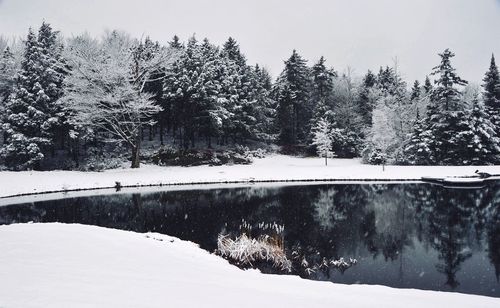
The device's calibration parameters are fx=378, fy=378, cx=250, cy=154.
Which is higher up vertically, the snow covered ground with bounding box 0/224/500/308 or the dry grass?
the snow covered ground with bounding box 0/224/500/308

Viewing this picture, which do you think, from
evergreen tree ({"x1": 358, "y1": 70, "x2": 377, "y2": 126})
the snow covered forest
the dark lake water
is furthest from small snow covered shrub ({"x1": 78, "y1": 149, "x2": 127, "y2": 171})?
evergreen tree ({"x1": 358, "y1": 70, "x2": 377, "y2": 126})

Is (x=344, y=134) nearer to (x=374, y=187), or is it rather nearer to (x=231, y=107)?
(x=231, y=107)

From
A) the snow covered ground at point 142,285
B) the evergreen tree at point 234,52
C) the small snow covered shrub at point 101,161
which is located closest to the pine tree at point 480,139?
the evergreen tree at point 234,52

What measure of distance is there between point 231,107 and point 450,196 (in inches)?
1146

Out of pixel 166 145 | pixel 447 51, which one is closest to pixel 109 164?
pixel 166 145

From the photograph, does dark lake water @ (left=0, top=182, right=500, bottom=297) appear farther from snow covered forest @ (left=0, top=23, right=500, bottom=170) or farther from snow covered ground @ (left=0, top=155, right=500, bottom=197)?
snow covered forest @ (left=0, top=23, right=500, bottom=170)

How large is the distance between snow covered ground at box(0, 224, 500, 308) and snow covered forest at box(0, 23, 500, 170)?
89.3ft

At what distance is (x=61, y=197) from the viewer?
25734mm

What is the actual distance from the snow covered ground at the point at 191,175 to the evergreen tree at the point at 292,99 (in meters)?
21.4

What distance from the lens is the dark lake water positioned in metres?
11.8

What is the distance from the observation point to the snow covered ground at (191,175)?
2839cm

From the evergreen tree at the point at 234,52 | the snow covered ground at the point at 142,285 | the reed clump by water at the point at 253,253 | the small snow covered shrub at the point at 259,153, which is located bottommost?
the reed clump by water at the point at 253,253

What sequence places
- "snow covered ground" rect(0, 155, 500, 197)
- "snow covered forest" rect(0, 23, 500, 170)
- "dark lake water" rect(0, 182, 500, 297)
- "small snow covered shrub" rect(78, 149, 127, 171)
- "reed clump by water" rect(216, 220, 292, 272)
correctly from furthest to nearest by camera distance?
"small snow covered shrub" rect(78, 149, 127, 171) < "snow covered forest" rect(0, 23, 500, 170) < "snow covered ground" rect(0, 155, 500, 197) < "reed clump by water" rect(216, 220, 292, 272) < "dark lake water" rect(0, 182, 500, 297)

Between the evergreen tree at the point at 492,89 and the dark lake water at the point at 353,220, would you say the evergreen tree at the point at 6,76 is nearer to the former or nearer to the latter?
the dark lake water at the point at 353,220
